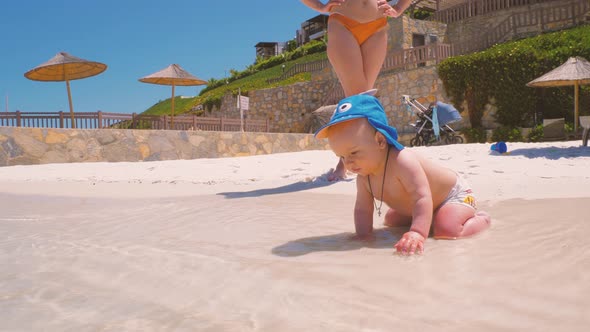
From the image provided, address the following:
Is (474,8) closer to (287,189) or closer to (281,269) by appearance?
(287,189)

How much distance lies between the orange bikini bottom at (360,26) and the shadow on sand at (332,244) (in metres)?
2.03

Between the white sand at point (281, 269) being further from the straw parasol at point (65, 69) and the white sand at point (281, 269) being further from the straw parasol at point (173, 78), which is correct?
the straw parasol at point (173, 78)

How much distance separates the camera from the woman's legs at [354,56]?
365 centimetres

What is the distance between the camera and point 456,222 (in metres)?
2.13

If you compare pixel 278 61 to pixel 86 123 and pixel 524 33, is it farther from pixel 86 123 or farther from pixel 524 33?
pixel 86 123

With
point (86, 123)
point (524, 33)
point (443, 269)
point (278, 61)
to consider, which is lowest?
point (443, 269)

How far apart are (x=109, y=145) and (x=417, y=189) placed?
7.00 meters

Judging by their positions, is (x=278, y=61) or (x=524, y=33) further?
(x=278, y=61)

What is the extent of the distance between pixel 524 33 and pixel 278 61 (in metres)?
22.3

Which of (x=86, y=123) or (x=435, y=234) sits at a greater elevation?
(x=86, y=123)

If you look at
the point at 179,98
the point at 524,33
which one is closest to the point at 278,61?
the point at 179,98

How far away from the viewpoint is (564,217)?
7.88ft

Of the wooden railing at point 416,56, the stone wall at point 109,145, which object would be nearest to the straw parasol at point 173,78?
the stone wall at point 109,145

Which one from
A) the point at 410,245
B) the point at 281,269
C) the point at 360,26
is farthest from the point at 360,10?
the point at 281,269
